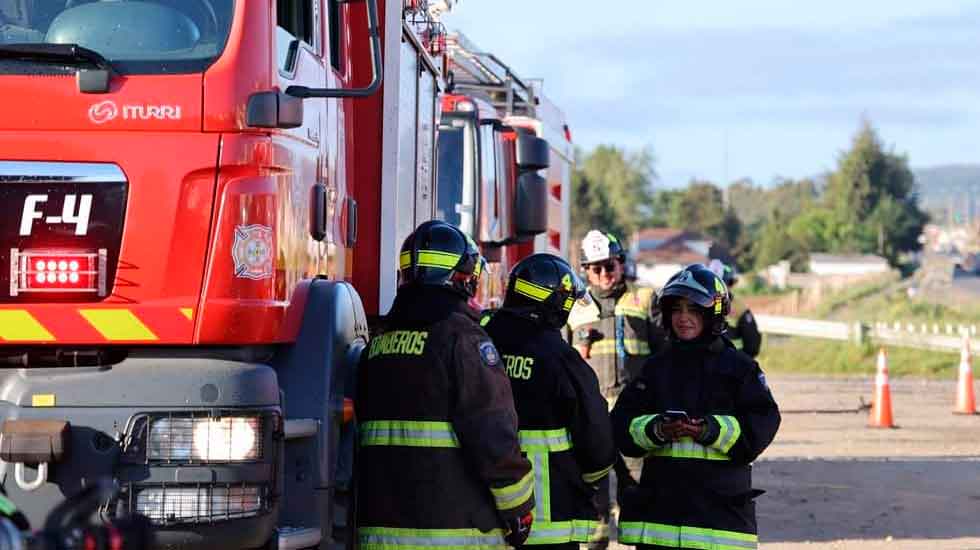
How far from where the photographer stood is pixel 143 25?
16.8ft

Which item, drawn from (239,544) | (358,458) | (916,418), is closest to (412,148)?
(358,458)

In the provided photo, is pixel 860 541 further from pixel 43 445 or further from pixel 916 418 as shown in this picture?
pixel 916 418

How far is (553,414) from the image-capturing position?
5.84m

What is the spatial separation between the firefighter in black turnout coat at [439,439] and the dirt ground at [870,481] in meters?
4.59

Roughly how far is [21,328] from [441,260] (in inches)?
59.4

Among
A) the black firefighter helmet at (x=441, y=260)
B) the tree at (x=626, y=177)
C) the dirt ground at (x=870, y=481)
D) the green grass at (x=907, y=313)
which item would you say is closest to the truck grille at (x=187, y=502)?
the black firefighter helmet at (x=441, y=260)

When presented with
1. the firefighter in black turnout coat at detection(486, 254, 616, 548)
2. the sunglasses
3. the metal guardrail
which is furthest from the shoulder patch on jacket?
the metal guardrail

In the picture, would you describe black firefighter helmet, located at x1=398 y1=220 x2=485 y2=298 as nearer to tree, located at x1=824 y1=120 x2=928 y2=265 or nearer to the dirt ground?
the dirt ground

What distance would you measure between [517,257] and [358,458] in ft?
20.4

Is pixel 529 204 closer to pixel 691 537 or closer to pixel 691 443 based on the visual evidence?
pixel 691 443

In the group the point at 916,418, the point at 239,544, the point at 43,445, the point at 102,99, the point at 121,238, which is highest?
the point at 102,99

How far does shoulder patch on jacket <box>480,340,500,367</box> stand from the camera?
17.6ft

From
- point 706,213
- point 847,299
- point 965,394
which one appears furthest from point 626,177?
point 965,394

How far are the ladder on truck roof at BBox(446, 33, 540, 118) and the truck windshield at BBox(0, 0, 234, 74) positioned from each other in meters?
7.71
